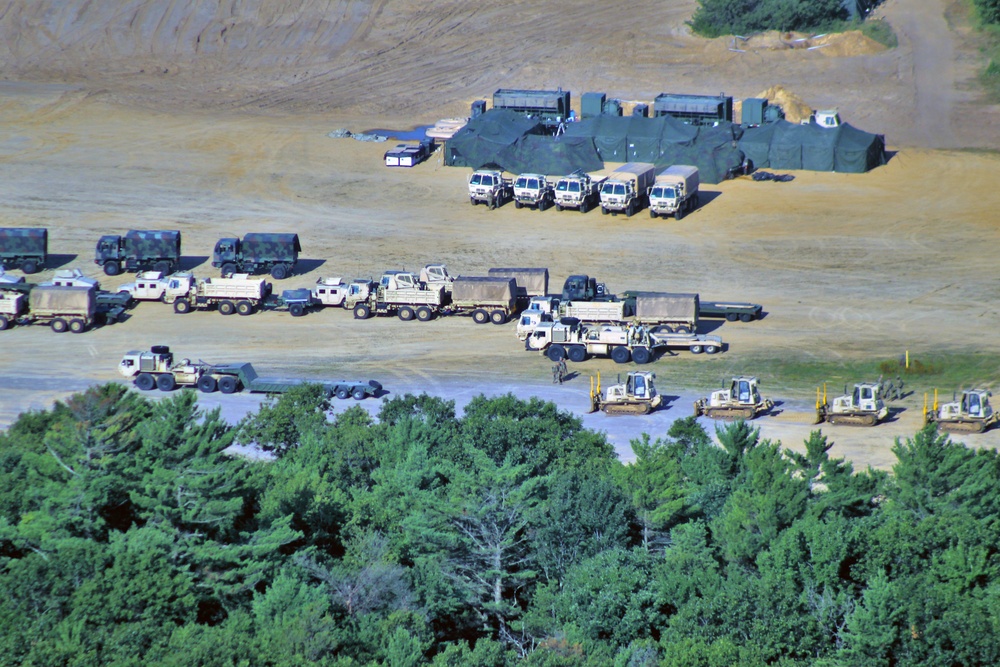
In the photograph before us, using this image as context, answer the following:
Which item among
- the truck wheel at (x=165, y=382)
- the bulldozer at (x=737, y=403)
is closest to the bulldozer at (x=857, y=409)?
the bulldozer at (x=737, y=403)

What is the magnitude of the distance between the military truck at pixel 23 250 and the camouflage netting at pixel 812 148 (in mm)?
36622

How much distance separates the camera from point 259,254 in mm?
63094

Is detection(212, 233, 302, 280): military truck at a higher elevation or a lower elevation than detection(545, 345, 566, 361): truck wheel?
higher

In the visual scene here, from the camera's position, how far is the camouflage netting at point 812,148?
76869 millimetres

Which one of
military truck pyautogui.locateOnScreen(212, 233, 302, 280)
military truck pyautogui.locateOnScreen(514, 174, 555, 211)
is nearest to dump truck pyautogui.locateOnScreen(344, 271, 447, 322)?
military truck pyautogui.locateOnScreen(212, 233, 302, 280)

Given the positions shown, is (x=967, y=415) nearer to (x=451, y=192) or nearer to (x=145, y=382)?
(x=145, y=382)

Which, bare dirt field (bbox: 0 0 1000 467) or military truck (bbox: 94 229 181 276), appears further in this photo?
military truck (bbox: 94 229 181 276)

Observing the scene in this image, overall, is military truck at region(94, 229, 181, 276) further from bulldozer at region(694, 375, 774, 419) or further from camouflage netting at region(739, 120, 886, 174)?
camouflage netting at region(739, 120, 886, 174)

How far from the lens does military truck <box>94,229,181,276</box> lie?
62938 mm

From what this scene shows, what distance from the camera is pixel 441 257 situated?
65.4 metres

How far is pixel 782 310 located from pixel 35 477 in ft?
A: 110

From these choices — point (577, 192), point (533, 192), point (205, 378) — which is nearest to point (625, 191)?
point (577, 192)

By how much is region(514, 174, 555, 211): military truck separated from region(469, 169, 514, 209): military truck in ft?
2.97

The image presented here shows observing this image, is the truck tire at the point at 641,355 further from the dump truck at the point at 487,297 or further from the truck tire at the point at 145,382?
the truck tire at the point at 145,382
